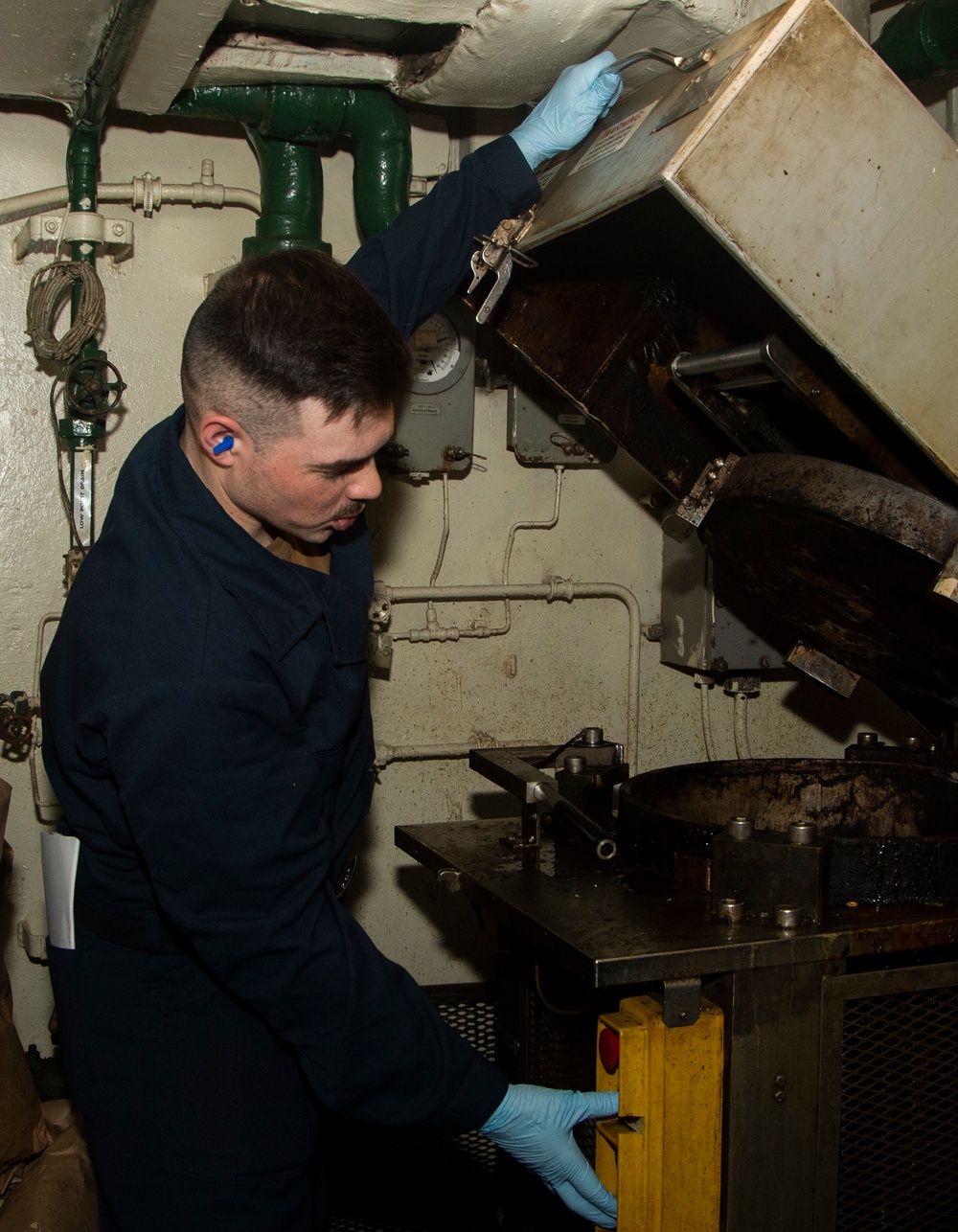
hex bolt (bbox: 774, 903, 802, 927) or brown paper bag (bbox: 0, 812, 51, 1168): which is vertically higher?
hex bolt (bbox: 774, 903, 802, 927)

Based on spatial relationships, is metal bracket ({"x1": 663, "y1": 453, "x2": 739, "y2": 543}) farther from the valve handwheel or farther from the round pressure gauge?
the valve handwheel

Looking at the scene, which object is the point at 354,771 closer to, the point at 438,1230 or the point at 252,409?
the point at 252,409

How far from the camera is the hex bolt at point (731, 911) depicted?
1288 millimetres

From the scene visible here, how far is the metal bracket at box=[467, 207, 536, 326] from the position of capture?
145 centimetres

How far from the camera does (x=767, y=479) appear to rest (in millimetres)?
1362

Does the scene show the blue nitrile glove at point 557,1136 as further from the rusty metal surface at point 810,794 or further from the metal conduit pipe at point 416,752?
the metal conduit pipe at point 416,752

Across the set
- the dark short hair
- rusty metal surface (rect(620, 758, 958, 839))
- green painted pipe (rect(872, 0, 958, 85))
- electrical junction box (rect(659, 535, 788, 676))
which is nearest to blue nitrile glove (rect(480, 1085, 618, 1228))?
rusty metal surface (rect(620, 758, 958, 839))

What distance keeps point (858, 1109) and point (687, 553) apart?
121 cm

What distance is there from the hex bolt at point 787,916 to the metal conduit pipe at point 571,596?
108cm

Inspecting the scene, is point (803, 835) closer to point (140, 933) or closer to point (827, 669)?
point (827, 669)

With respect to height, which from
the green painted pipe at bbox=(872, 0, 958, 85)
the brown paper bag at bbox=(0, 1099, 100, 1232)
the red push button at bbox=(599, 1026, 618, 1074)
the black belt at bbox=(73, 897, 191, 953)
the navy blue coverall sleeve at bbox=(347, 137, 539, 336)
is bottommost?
the brown paper bag at bbox=(0, 1099, 100, 1232)

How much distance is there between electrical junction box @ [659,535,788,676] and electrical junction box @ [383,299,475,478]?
0.53 m

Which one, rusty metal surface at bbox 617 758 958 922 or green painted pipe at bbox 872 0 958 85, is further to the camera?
green painted pipe at bbox 872 0 958 85

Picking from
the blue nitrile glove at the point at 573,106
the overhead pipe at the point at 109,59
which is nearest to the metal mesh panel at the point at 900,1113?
the blue nitrile glove at the point at 573,106
